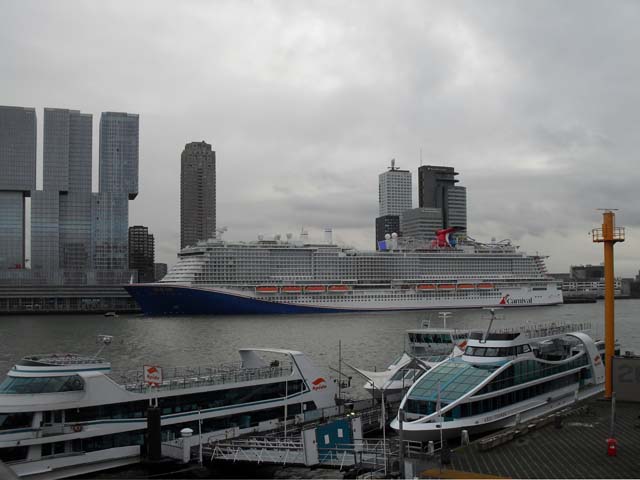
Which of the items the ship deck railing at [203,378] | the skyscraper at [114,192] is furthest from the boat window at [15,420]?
the skyscraper at [114,192]

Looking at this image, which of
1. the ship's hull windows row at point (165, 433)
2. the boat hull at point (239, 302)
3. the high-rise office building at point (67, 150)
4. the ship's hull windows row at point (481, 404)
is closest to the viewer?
the ship's hull windows row at point (165, 433)

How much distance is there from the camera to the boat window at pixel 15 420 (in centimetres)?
1894

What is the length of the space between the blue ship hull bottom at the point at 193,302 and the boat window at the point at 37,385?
68404 millimetres

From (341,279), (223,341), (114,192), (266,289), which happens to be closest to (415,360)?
(223,341)

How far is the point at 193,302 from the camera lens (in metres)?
88.3

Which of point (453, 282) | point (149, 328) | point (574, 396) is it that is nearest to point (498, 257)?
point (453, 282)

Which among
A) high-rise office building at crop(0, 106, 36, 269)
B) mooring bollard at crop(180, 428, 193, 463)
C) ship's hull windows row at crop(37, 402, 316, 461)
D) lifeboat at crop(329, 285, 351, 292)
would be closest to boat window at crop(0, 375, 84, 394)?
ship's hull windows row at crop(37, 402, 316, 461)

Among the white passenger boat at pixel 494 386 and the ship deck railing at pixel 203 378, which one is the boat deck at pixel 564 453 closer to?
the white passenger boat at pixel 494 386

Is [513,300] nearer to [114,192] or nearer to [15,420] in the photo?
[114,192]

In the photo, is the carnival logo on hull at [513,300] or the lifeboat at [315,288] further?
the carnival logo on hull at [513,300]

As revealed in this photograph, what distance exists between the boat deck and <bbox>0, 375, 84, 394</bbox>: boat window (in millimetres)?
11430

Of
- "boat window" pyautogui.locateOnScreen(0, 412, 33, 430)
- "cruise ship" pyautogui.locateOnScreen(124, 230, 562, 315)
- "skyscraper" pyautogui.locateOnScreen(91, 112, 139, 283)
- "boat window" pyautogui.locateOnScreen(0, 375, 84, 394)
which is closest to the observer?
"boat window" pyautogui.locateOnScreen(0, 412, 33, 430)

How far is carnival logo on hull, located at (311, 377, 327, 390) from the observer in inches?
→ 1021

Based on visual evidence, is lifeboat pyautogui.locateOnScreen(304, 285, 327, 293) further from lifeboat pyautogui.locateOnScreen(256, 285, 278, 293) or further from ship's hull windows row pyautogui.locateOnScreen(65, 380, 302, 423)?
ship's hull windows row pyautogui.locateOnScreen(65, 380, 302, 423)
